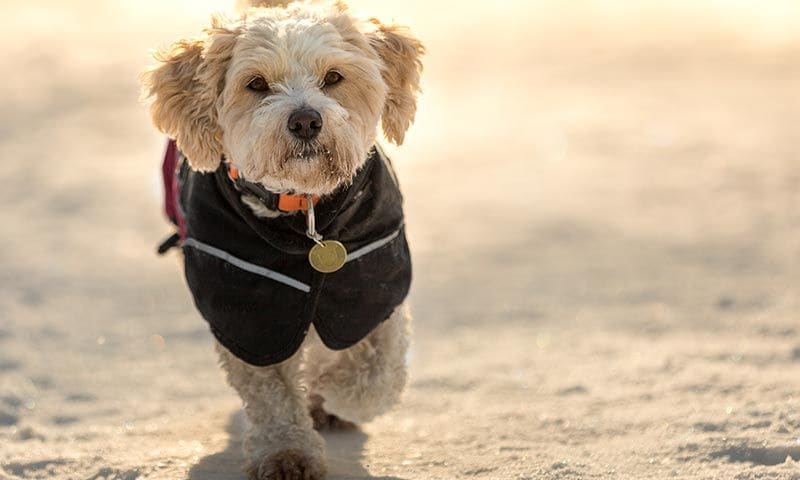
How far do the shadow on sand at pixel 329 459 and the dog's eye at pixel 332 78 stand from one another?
144 centimetres

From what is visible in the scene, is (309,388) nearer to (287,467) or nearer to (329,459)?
(329,459)

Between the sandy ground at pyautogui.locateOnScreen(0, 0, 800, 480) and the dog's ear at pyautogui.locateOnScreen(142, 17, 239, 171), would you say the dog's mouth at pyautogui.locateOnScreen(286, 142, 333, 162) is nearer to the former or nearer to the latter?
the dog's ear at pyautogui.locateOnScreen(142, 17, 239, 171)

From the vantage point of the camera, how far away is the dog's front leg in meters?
4.68

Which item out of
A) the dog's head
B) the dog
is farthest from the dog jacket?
the dog's head

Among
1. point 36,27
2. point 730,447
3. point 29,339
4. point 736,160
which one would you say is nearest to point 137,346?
point 29,339

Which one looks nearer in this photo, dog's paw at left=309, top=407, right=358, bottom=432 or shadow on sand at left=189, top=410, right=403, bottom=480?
shadow on sand at left=189, top=410, right=403, bottom=480

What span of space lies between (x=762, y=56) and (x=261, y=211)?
33.4 ft

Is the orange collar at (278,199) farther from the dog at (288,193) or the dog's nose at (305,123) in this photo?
the dog's nose at (305,123)

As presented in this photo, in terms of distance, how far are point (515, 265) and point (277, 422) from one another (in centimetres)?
388

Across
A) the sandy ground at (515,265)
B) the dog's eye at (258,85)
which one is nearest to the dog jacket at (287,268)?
the dog's eye at (258,85)

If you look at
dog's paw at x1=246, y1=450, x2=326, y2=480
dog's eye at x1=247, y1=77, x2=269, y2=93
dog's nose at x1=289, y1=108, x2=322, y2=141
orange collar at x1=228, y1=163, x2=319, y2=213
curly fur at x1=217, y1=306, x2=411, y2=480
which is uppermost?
dog's eye at x1=247, y1=77, x2=269, y2=93

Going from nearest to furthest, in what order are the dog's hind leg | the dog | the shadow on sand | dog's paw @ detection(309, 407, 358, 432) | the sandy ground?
the dog → the shadow on sand → the dog's hind leg → the sandy ground → dog's paw @ detection(309, 407, 358, 432)

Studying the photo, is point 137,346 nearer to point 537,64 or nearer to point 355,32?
point 355,32

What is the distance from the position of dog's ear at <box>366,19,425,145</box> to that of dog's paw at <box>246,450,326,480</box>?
1236 mm
